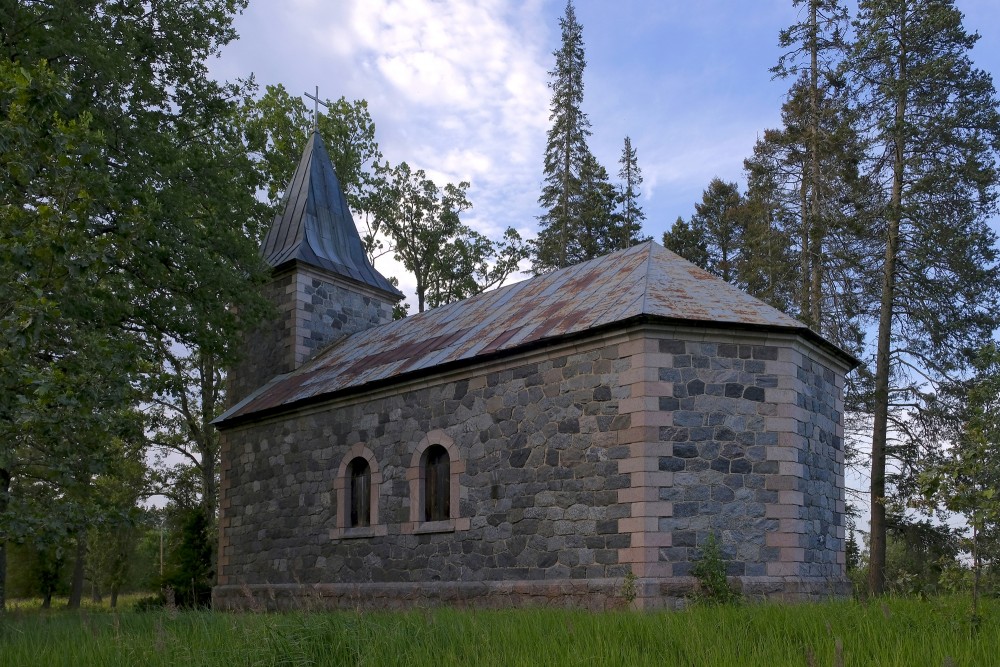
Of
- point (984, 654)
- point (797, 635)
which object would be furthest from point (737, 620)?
point (984, 654)

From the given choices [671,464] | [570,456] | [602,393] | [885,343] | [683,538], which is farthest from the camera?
[885,343]

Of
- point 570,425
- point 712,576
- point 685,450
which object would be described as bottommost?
point 712,576

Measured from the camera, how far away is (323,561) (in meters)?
15.7

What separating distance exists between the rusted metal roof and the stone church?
0.22 ft

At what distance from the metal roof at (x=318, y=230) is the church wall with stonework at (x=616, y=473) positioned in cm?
772

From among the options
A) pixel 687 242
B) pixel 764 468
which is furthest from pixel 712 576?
pixel 687 242

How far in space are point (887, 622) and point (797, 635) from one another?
2.50 feet

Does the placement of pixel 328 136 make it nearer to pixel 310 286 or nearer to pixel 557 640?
pixel 310 286

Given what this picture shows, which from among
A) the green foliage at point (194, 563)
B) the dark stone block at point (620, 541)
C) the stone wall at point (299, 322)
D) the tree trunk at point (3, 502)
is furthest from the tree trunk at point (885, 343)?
the tree trunk at point (3, 502)

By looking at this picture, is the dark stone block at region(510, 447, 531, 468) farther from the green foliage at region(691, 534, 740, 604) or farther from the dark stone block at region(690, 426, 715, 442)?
the green foliage at region(691, 534, 740, 604)

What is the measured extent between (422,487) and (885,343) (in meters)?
11.3

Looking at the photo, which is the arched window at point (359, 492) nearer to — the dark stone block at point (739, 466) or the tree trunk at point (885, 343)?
the dark stone block at point (739, 466)

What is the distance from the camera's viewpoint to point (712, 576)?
11000 millimetres

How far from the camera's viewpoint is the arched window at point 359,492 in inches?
601
